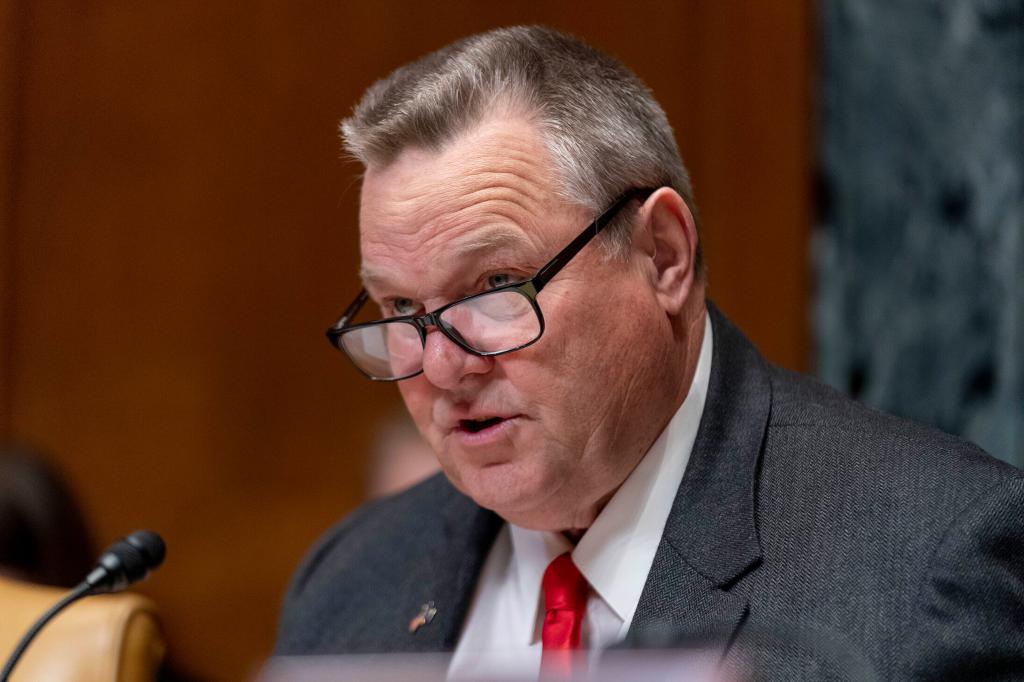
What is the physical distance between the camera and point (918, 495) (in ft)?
4.69

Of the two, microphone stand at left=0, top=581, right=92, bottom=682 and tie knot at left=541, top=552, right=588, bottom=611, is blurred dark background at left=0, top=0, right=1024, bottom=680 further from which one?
microphone stand at left=0, top=581, right=92, bottom=682

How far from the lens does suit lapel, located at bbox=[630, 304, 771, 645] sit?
1466 millimetres

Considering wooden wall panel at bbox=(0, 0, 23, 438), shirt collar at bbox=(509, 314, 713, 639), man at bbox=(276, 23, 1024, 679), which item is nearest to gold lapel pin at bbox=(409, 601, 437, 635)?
man at bbox=(276, 23, 1024, 679)

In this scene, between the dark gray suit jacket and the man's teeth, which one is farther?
the man's teeth

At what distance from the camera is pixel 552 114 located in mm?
1566

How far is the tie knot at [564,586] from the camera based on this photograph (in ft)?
5.38

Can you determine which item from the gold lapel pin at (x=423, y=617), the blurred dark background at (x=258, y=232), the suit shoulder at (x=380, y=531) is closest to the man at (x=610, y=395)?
the gold lapel pin at (x=423, y=617)

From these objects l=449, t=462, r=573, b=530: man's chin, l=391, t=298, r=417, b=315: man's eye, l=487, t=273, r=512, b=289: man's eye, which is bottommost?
l=449, t=462, r=573, b=530: man's chin

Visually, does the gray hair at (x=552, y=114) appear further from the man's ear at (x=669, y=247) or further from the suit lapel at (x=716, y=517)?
the suit lapel at (x=716, y=517)

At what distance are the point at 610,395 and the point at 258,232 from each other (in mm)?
2039

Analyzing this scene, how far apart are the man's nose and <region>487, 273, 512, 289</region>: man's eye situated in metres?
0.09

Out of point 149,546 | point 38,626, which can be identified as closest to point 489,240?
point 149,546

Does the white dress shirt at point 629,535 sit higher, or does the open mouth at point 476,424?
the open mouth at point 476,424

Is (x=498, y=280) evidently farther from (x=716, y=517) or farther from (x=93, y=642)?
(x=93, y=642)
